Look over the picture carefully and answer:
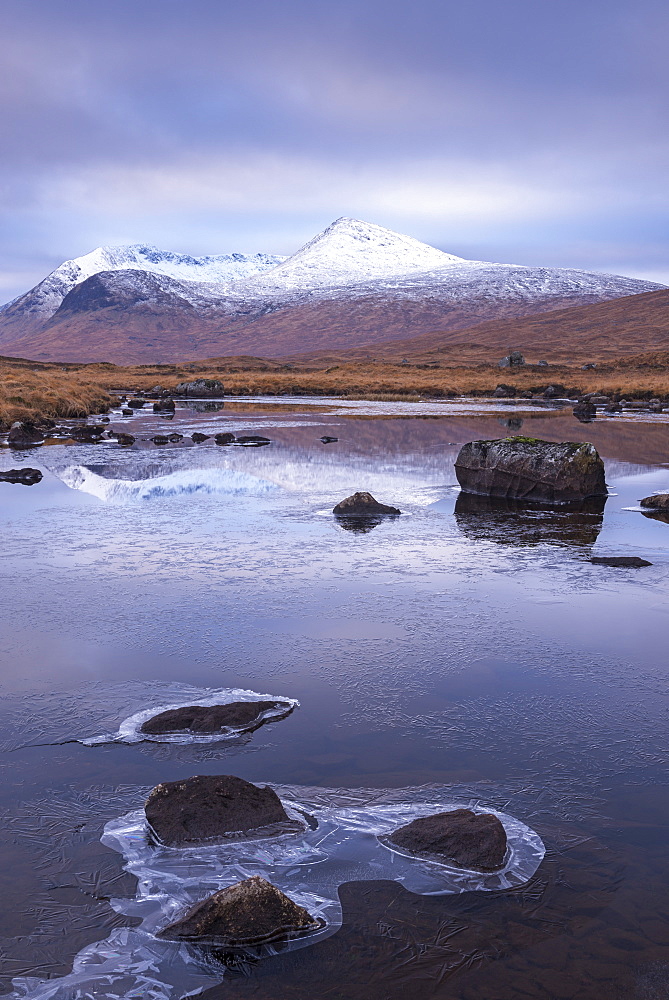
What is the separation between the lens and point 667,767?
224 inches

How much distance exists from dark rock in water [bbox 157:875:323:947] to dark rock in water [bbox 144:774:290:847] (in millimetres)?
768

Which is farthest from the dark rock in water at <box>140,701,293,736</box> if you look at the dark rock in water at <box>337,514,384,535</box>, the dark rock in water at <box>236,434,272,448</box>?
the dark rock in water at <box>236,434,272,448</box>

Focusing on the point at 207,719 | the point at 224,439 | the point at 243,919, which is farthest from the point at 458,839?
the point at 224,439

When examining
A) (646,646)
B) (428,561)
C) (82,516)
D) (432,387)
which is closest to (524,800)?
(646,646)

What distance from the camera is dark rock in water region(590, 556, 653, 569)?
36.9 ft

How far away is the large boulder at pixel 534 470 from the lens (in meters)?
17.1

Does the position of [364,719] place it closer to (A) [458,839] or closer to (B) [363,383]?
(A) [458,839]

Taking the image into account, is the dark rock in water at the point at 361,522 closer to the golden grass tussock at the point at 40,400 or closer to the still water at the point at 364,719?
the still water at the point at 364,719

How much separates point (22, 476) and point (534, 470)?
12.1 m

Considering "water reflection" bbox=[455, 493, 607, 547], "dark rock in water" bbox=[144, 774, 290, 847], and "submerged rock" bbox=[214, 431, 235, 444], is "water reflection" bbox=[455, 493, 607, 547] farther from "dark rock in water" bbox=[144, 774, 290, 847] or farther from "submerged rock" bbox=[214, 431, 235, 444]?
"submerged rock" bbox=[214, 431, 235, 444]

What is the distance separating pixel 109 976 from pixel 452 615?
573cm

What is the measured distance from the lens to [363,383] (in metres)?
76.4

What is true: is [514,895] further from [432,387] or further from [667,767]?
[432,387]

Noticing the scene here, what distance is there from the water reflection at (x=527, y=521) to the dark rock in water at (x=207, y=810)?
Result: 8.47 m
